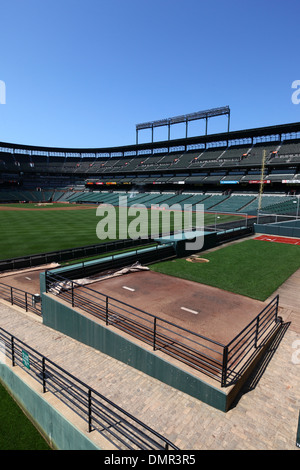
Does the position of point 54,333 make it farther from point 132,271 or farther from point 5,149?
point 5,149

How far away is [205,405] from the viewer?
6551mm

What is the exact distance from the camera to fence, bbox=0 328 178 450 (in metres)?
5.51

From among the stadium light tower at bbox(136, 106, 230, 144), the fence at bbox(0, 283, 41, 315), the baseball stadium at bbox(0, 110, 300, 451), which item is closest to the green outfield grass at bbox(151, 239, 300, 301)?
the baseball stadium at bbox(0, 110, 300, 451)

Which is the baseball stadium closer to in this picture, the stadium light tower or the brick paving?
the brick paving

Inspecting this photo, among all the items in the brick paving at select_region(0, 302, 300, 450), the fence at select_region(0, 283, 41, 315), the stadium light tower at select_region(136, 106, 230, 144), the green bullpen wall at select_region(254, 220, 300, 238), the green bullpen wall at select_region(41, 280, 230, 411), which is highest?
the stadium light tower at select_region(136, 106, 230, 144)

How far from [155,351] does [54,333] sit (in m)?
5.26

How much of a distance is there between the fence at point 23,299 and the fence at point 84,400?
162 inches

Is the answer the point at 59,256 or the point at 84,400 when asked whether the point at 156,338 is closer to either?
the point at 84,400

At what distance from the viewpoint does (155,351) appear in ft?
25.3

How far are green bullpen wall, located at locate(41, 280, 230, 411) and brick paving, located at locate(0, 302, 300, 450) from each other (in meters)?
0.20

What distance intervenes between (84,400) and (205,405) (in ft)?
10.4

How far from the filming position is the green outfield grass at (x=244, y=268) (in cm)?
1418

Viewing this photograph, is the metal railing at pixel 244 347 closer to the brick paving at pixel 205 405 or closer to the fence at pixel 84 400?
the brick paving at pixel 205 405
